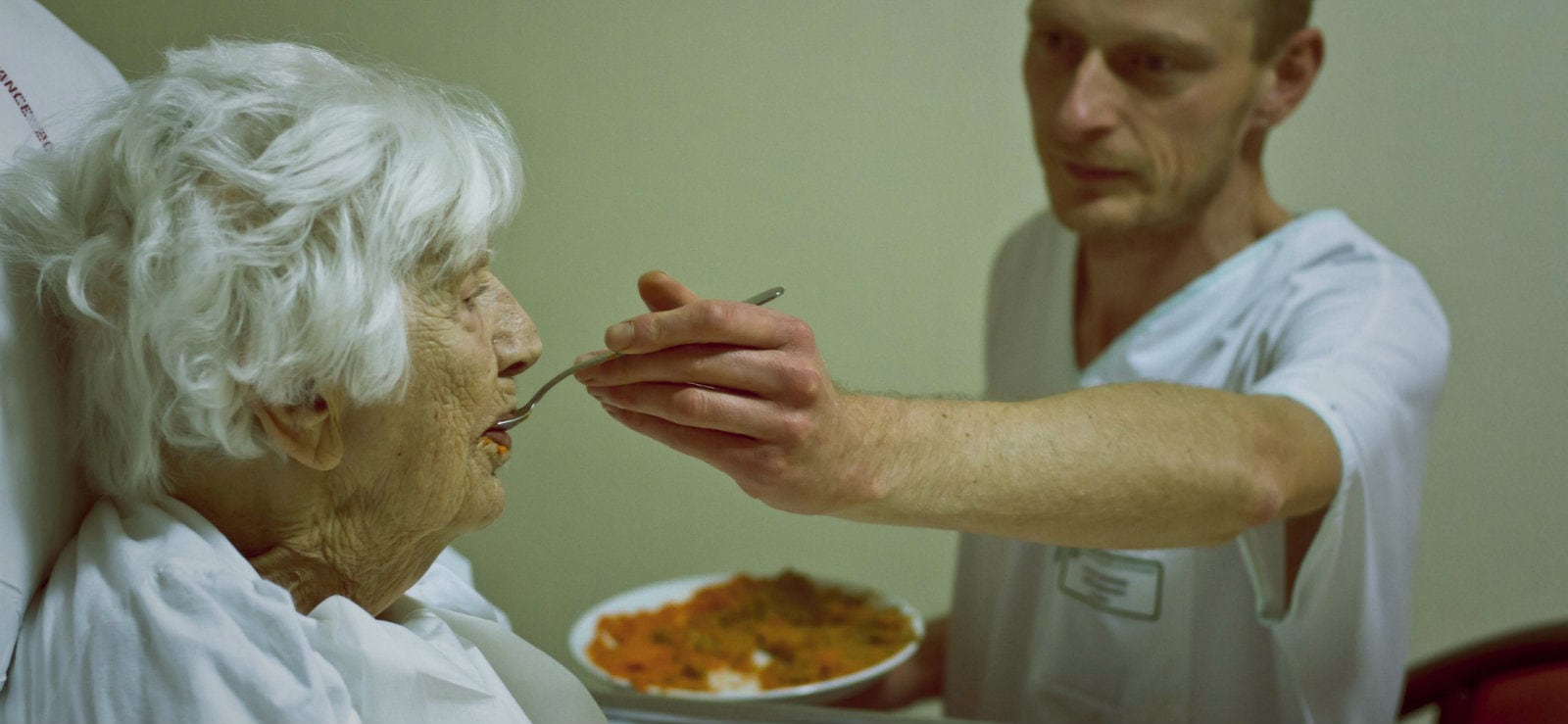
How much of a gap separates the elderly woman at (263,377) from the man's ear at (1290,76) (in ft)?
3.57

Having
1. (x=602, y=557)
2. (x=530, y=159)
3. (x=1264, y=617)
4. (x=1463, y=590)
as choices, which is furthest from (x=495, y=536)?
(x=1463, y=590)

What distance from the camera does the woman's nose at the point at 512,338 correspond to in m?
0.89

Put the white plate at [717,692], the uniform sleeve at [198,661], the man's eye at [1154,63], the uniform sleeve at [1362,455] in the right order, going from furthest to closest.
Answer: the man's eye at [1154,63]
the white plate at [717,692]
the uniform sleeve at [1362,455]
the uniform sleeve at [198,661]

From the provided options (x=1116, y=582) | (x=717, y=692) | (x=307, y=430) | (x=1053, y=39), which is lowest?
(x=717, y=692)

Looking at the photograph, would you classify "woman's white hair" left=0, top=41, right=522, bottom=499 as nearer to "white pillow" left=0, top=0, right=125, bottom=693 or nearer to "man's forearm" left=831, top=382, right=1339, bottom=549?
"white pillow" left=0, top=0, right=125, bottom=693

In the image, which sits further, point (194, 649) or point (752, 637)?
point (752, 637)

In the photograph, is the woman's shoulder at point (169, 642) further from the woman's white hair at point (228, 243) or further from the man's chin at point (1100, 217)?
the man's chin at point (1100, 217)

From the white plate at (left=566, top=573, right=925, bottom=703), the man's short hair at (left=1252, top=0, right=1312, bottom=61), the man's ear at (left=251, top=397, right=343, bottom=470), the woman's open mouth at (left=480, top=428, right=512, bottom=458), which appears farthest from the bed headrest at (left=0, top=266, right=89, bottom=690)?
the man's short hair at (left=1252, top=0, right=1312, bottom=61)

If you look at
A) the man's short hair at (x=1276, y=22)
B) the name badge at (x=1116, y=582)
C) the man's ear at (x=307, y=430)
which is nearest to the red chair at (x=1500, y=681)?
the name badge at (x=1116, y=582)

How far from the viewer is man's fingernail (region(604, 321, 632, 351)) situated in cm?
80

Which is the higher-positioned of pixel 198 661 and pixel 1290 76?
pixel 1290 76

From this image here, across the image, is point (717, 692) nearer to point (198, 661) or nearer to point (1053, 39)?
point (198, 661)

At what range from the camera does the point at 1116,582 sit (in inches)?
54.6

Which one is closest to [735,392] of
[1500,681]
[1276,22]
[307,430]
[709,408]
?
[709,408]
